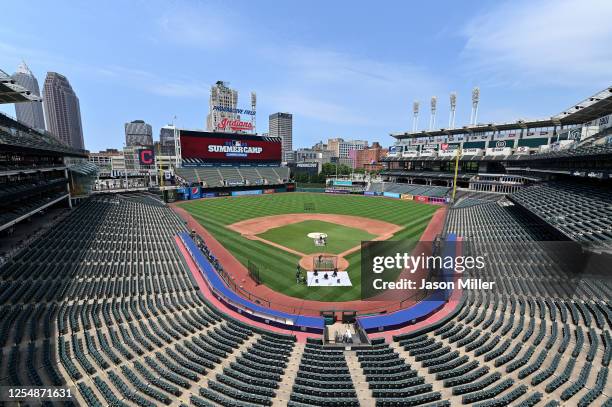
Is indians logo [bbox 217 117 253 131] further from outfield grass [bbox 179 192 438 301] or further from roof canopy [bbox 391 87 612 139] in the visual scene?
roof canopy [bbox 391 87 612 139]

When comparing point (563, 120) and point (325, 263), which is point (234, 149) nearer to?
point (325, 263)

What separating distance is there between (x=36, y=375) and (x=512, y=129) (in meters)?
90.6

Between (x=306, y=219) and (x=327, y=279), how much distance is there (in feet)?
85.4

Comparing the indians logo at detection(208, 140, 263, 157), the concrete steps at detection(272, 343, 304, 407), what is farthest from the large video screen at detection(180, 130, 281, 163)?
the concrete steps at detection(272, 343, 304, 407)

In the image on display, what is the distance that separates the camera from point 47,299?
Answer: 17875 millimetres

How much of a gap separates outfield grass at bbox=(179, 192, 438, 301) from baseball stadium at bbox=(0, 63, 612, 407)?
1.35 feet

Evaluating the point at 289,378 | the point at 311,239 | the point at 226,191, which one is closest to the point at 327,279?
the point at 311,239

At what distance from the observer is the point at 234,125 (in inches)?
3354

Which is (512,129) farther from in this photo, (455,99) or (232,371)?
(232,371)

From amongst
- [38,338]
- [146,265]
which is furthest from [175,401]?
[146,265]

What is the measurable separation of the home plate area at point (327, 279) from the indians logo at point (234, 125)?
6951 cm

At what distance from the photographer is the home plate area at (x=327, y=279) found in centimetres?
2519

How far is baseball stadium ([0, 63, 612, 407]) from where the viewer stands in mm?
12078

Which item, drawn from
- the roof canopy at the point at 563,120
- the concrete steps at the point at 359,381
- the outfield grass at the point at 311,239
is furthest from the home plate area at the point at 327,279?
the roof canopy at the point at 563,120
